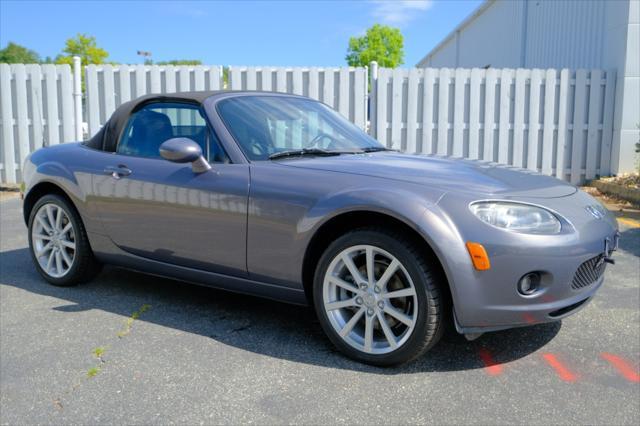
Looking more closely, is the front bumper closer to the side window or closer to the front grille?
the front grille

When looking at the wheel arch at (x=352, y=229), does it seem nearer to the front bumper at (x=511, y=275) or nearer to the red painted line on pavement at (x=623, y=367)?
the front bumper at (x=511, y=275)

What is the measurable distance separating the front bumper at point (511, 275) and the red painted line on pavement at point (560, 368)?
293mm

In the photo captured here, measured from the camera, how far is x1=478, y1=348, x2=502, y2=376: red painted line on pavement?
3.01 metres

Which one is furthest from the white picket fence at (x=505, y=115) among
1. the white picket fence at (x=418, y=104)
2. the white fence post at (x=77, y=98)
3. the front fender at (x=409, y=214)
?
the front fender at (x=409, y=214)

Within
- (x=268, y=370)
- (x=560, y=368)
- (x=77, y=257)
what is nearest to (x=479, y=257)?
(x=560, y=368)

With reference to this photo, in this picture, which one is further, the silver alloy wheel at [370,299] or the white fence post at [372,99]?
the white fence post at [372,99]

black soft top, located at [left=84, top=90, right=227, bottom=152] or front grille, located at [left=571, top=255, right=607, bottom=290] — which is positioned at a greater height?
black soft top, located at [left=84, top=90, right=227, bottom=152]

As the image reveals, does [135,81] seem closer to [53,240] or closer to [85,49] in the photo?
[53,240]

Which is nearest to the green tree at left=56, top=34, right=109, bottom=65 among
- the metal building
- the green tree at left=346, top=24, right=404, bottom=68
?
the green tree at left=346, top=24, right=404, bottom=68

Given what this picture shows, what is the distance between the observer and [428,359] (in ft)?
10.4

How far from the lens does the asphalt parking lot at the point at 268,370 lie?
8.63 feet

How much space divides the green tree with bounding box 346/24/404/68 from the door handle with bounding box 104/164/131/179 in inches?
2294

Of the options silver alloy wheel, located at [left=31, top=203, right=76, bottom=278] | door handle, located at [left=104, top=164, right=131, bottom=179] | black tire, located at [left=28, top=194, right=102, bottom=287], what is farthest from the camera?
silver alloy wheel, located at [left=31, top=203, right=76, bottom=278]

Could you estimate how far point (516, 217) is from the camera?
2875 mm
